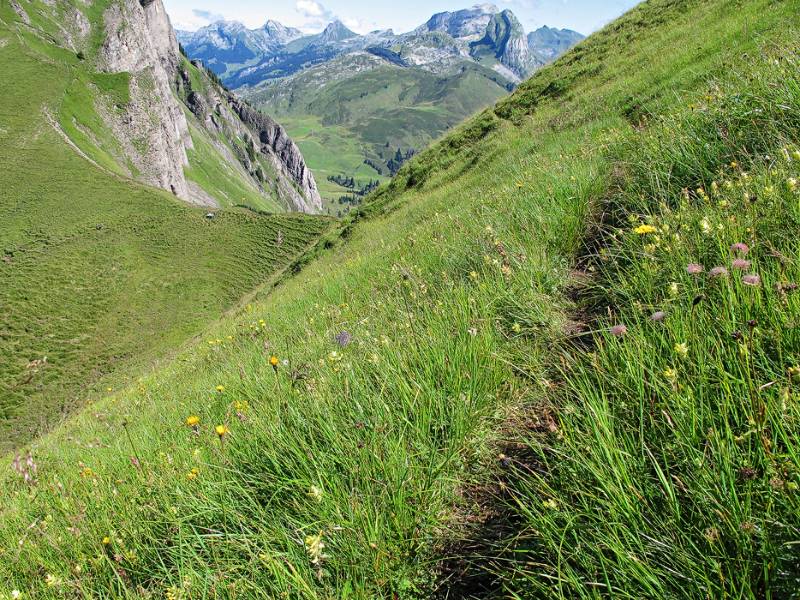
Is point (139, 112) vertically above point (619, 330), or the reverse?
point (139, 112)

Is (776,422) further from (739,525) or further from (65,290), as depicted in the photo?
(65,290)

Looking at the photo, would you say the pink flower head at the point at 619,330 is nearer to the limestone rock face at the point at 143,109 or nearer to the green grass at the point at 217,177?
the limestone rock face at the point at 143,109

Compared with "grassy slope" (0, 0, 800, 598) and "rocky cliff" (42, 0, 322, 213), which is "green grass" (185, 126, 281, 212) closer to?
"rocky cliff" (42, 0, 322, 213)

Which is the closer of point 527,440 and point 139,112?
point 527,440

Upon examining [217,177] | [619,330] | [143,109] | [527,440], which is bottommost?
[527,440]

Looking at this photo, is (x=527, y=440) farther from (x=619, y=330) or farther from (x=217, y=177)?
(x=217, y=177)

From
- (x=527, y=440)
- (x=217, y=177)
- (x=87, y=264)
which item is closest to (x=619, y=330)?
(x=527, y=440)

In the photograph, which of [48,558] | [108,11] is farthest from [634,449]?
[108,11]

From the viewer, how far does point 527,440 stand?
1.93 metres

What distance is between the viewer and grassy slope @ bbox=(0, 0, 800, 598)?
1309 millimetres

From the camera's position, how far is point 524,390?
2.56 m

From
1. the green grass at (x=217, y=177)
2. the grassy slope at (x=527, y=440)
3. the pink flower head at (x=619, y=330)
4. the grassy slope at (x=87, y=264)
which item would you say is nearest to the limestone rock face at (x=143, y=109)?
the green grass at (x=217, y=177)

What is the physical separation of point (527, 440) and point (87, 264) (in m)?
67.5

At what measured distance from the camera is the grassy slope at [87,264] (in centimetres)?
4053
